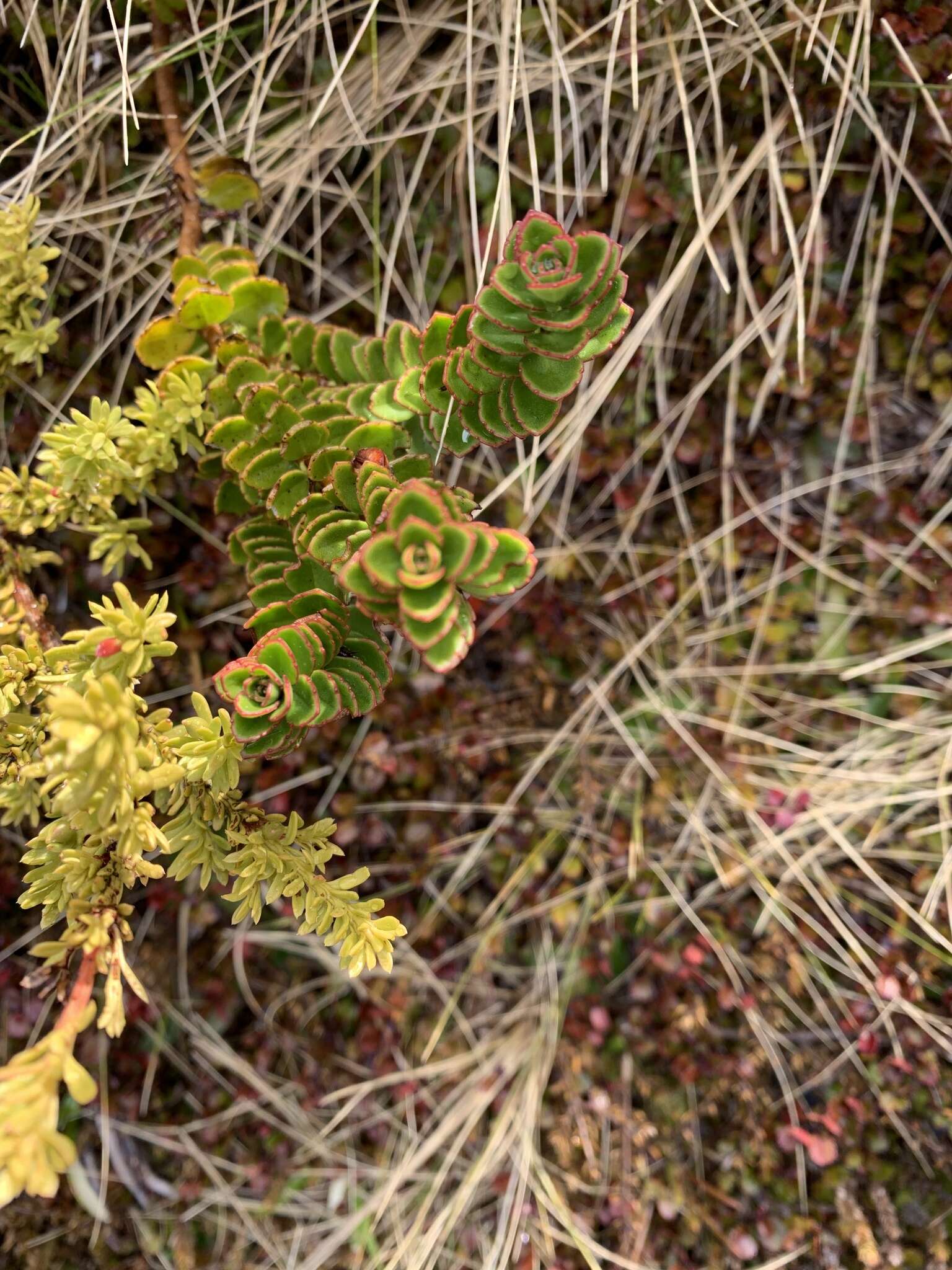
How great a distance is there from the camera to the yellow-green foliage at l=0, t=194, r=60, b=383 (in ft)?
4.46

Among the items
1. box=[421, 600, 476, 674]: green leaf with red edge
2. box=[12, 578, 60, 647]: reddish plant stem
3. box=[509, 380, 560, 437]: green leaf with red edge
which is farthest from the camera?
box=[12, 578, 60, 647]: reddish plant stem

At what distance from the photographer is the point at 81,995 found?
0.75m

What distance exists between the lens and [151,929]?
203 cm

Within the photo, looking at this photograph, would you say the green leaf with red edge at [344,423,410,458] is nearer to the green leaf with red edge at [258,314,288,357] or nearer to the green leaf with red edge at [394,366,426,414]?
the green leaf with red edge at [394,366,426,414]

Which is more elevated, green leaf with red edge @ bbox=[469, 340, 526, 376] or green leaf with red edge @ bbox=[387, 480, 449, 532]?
green leaf with red edge @ bbox=[469, 340, 526, 376]

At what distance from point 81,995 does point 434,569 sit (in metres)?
0.52

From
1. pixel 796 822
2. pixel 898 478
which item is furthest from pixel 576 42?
pixel 796 822

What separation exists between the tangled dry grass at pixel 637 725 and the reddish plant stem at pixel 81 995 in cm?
110

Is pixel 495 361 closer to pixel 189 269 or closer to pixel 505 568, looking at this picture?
pixel 505 568

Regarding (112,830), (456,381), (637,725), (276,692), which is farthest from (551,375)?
(637,725)

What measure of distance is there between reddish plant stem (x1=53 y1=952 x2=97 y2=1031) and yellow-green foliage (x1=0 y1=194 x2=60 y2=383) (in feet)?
3.55

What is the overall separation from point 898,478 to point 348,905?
5.79 ft

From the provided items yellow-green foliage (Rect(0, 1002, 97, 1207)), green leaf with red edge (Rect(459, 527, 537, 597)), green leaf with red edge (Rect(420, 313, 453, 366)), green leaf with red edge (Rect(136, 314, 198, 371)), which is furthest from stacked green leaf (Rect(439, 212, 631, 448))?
yellow-green foliage (Rect(0, 1002, 97, 1207))

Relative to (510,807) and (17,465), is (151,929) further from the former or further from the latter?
(17,465)
